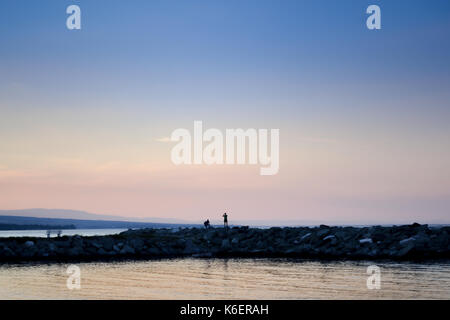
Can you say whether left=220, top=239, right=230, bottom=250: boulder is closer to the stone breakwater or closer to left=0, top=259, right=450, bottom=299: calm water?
the stone breakwater

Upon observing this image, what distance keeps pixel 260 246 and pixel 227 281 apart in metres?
20.5

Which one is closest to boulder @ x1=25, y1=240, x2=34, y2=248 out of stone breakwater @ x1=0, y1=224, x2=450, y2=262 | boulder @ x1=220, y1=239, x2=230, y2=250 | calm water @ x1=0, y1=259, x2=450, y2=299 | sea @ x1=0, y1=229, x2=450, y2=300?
stone breakwater @ x1=0, y1=224, x2=450, y2=262

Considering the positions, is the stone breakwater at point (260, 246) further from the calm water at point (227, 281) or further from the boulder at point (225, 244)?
the calm water at point (227, 281)

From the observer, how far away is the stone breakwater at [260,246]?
4106 centimetres

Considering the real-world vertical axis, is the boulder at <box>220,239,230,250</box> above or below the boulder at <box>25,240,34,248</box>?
below

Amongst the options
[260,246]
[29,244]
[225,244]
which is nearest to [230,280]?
[260,246]

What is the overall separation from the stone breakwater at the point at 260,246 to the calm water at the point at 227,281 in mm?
5858

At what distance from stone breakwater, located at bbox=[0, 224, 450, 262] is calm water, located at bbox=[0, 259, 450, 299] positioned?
5.86 meters

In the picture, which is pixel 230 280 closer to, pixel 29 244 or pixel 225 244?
pixel 225 244

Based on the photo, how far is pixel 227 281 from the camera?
27.5 metres

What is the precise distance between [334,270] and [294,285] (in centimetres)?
681

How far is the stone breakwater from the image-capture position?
41062mm
